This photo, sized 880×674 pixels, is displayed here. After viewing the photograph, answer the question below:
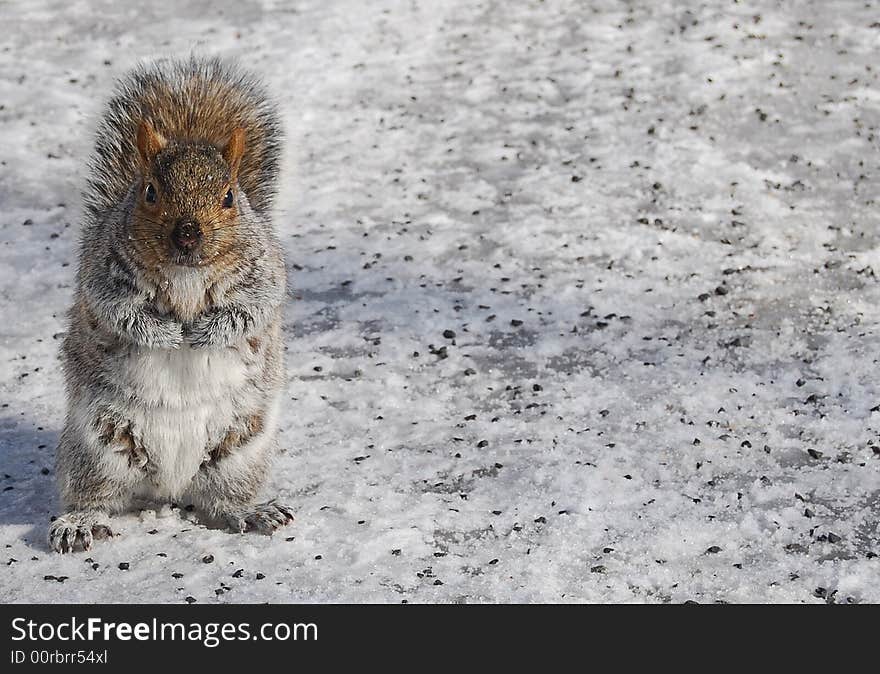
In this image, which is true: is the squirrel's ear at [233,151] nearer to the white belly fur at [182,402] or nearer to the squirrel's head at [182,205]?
the squirrel's head at [182,205]

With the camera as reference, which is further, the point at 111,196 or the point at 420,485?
the point at 420,485

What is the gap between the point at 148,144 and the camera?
10.7ft

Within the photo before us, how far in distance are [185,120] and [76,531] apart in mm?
1277

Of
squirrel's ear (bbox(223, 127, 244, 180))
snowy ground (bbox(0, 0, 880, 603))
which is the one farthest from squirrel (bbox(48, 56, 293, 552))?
snowy ground (bbox(0, 0, 880, 603))

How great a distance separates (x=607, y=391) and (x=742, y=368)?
0.59m

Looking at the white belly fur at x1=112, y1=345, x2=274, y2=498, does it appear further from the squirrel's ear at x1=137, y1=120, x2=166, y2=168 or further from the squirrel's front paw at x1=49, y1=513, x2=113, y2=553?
the squirrel's ear at x1=137, y1=120, x2=166, y2=168

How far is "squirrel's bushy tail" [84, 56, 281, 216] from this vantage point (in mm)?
3615

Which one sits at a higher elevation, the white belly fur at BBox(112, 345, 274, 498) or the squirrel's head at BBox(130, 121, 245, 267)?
the squirrel's head at BBox(130, 121, 245, 267)

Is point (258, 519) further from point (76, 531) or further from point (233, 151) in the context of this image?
point (233, 151)

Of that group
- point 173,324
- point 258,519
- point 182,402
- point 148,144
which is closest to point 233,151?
point 148,144

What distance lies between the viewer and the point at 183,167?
3166 mm

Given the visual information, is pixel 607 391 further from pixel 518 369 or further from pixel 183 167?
pixel 183 167

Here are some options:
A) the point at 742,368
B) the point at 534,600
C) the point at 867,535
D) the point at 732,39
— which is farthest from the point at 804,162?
the point at 534,600

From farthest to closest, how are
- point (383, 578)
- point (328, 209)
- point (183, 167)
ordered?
1. point (328, 209)
2. point (383, 578)
3. point (183, 167)
